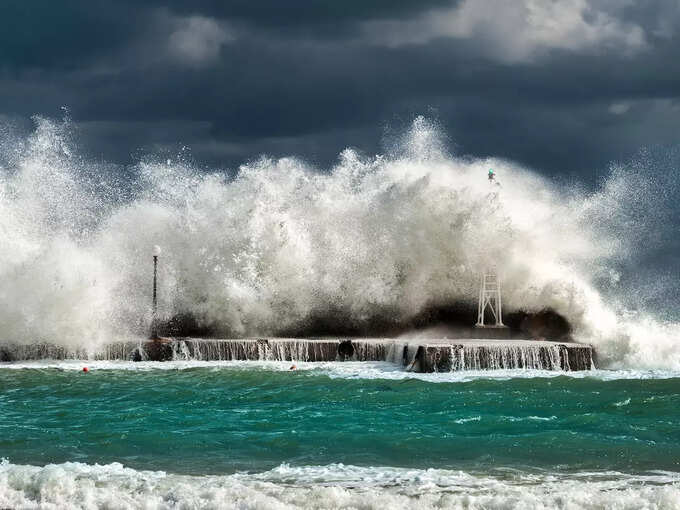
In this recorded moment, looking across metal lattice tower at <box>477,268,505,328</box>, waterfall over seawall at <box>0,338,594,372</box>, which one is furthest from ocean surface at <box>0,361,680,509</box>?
metal lattice tower at <box>477,268,505,328</box>

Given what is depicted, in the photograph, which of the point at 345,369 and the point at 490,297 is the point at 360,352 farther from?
the point at 490,297

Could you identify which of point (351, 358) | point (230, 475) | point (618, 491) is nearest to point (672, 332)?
point (351, 358)

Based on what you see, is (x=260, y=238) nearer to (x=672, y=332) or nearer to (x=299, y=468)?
A: (x=672, y=332)

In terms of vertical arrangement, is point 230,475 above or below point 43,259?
below

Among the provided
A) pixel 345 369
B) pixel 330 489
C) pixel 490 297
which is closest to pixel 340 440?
pixel 330 489

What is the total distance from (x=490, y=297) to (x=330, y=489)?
13705 millimetres

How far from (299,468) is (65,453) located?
2.81 metres

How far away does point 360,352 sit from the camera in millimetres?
19172

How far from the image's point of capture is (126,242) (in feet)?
82.4

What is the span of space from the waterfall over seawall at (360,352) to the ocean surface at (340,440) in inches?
21.7

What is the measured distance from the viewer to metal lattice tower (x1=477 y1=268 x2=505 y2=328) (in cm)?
2080

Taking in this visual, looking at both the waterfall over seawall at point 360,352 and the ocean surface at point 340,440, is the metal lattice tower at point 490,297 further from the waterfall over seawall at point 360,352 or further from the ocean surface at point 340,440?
the ocean surface at point 340,440

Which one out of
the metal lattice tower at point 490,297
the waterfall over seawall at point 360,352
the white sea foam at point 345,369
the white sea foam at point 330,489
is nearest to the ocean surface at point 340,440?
the white sea foam at point 330,489

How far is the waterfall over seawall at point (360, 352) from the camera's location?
17469 millimetres
